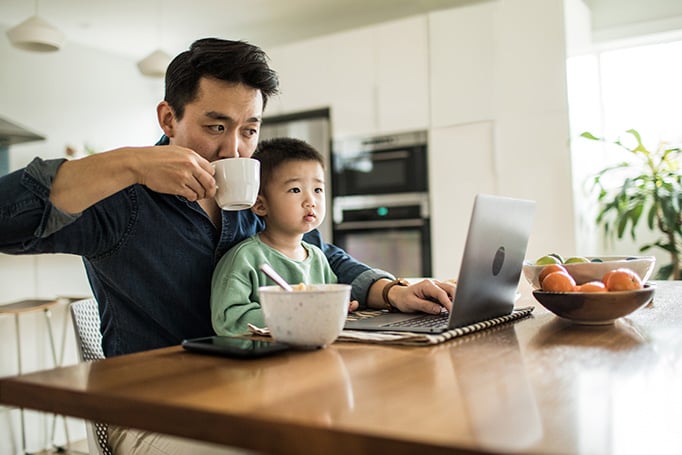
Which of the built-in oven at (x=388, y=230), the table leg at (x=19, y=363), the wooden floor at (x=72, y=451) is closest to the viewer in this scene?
the table leg at (x=19, y=363)

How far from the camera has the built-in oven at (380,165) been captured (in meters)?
4.00

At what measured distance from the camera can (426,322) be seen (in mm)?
1012

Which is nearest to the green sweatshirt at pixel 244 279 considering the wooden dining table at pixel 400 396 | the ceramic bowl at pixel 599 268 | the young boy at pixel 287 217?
the young boy at pixel 287 217

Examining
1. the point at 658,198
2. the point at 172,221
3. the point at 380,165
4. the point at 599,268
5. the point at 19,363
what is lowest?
the point at 19,363

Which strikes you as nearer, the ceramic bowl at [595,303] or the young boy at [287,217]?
the ceramic bowl at [595,303]

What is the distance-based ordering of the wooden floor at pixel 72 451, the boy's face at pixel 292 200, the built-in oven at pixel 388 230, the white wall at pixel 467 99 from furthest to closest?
the built-in oven at pixel 388 230, the white wall at pixel 467 99, the wooden floor at pixel 72 451, the boy's face at pixel 292 200

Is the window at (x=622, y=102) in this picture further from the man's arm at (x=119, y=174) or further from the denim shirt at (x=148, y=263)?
the man's arm at (x=119, y=174)

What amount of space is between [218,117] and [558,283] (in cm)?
72

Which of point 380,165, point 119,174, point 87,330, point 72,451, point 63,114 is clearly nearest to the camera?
point 119,174

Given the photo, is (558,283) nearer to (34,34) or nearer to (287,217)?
(287,217)

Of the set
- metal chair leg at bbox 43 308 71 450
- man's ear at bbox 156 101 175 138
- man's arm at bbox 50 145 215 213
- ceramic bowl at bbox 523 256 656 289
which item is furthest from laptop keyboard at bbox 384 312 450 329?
metal chair leg at bbox 43 308 71 450

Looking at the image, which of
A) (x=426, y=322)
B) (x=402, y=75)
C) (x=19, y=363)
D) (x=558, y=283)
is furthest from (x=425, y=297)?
(x=402, y=75)

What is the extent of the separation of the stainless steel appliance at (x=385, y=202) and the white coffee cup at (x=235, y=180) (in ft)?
9.79

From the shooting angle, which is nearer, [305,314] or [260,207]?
[305,314]
